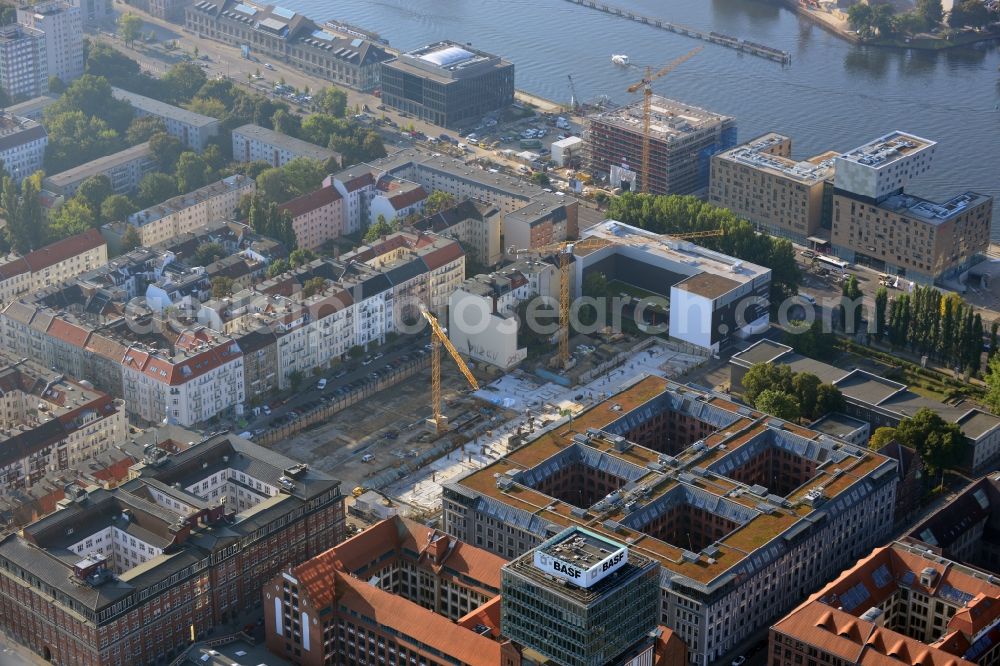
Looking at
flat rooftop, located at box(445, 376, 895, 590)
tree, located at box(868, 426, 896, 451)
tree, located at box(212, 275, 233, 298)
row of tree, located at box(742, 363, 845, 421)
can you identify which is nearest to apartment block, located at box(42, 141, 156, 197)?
tree, located at box(212, 275, 233, 298)

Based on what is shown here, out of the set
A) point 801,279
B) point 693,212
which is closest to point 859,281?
point 801,279

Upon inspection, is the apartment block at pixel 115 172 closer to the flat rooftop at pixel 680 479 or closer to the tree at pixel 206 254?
the tree at pixel 206 254

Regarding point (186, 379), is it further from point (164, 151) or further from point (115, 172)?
point (164, 151)

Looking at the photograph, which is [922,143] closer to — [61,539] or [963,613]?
[963,613]

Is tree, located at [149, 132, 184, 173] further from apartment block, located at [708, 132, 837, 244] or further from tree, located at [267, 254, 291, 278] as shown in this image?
apartment block, located at [708, 132, 837, 244]

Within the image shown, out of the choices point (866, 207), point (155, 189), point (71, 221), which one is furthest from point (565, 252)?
point (71, 221)

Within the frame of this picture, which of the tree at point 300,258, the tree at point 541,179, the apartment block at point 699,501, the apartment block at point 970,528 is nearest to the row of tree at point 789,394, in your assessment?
the apartment block at point 699,501
